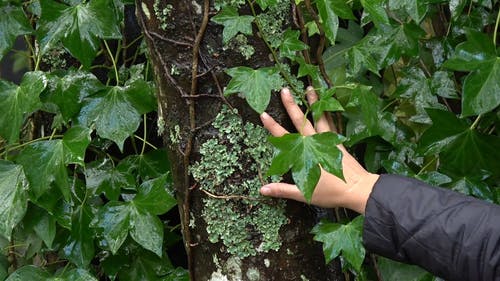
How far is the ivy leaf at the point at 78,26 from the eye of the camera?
4.75 feet

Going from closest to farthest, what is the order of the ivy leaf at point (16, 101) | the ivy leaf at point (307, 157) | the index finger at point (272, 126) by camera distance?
the ivy leaf at point (307, 157) < the index finger at point (272, 126) < the ivy leaf at point (16, 101)

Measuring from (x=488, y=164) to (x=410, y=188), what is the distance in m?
0.33

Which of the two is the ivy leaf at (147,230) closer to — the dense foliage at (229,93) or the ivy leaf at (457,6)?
the dense foliage at (229,93)

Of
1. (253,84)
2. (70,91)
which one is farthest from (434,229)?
(70,91)

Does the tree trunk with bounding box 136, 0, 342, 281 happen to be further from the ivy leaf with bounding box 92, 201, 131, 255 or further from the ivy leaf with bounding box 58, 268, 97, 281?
the ivy leaf with bounding box 58, 268, 97, 281

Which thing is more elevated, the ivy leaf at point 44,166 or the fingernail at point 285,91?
the fingernail at point 285,91

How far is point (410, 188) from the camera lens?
125cm

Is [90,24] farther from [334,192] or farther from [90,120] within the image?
[334,192]

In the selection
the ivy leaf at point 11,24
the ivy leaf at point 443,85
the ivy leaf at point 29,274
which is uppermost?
the ivy leaf at point 11,24

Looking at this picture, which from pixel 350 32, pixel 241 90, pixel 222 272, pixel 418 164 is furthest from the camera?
pixel 350 32

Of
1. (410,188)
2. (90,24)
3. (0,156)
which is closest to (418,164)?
(410,188)

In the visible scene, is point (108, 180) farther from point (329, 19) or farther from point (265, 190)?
point (329, 19)

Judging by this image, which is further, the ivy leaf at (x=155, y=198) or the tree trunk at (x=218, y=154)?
the ivy leaf at (x=155, y=198)

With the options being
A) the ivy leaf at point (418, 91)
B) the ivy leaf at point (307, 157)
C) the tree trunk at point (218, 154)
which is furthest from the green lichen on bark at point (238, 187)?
the ivy leaf at point (418, 91)
